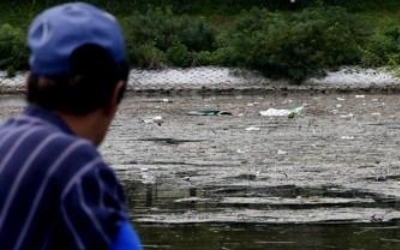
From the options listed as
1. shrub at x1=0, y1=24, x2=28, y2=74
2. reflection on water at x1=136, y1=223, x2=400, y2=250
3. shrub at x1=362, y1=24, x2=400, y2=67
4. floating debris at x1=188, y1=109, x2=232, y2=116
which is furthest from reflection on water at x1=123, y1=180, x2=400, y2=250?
shrub at x1=362, y1=24, x2=400, y2=67

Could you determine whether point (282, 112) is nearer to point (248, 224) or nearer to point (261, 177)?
point (261, 177)

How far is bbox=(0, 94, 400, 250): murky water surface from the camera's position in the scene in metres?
9.72

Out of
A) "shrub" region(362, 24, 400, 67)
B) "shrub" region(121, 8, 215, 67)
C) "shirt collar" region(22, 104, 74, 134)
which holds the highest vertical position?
"shirt collar" region(22, 104, 74, 134)

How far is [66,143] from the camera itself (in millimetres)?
2244

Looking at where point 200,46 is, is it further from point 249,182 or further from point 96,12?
point 96,12

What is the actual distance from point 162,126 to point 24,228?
1819cm

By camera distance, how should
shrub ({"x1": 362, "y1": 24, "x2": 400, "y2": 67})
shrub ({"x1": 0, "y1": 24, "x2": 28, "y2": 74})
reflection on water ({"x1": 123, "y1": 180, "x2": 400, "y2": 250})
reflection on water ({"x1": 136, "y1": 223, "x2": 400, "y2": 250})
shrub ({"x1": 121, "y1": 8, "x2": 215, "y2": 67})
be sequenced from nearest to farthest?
reflection on water ({"x1": 136, "y1": 223, "x2": 400, "y2": 250})
reflection on water ({"x1": 123, "y1": 180, "x2": 400, "y2": 250})
shrub ({"x1": 0, "y1": 24, "x2": 28, "y2": 74})
shrub ({"x1": 362, "y1": 24, "x2": 400, "y2": 67})
shrub ({"x1": 121, "y1": 8, "x2": 215, "y2": 67})

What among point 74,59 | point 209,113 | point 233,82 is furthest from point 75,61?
point 233,82

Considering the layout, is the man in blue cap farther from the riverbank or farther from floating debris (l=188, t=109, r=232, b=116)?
the riverbank

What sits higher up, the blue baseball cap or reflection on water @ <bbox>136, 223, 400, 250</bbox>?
the blue baseball cap

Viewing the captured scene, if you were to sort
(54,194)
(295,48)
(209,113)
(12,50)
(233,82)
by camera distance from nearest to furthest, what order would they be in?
(54,194)
(209,113)
(295,48)
(233,82)
(12,50)

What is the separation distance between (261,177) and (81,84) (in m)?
10.9

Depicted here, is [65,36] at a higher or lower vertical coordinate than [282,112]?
higher

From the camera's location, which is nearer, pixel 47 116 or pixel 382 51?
pixel 47 116
